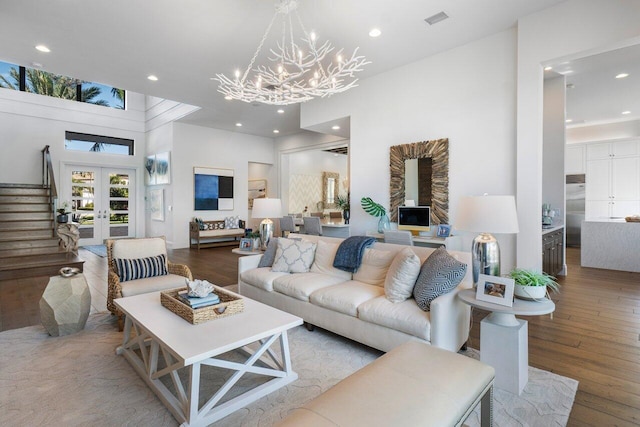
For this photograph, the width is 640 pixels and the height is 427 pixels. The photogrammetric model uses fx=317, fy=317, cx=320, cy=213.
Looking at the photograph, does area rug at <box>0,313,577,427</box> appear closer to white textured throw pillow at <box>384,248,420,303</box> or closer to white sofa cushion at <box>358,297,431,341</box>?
white sofa cushion at <box>358,297,431,341</box>

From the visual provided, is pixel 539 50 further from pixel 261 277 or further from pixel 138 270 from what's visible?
pixel 138 270

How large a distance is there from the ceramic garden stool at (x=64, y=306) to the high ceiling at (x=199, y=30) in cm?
294

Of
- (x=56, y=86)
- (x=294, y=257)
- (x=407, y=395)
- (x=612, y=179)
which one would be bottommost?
(x=407, y=395)

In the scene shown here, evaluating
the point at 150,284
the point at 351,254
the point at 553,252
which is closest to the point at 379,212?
the point at 351,254

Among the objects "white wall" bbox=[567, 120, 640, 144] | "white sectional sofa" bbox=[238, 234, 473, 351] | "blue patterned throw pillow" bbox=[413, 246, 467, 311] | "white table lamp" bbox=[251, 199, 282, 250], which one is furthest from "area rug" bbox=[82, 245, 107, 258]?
"white wall" bbox=[567, 120, 640, 144]

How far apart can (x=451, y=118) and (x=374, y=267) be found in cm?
275

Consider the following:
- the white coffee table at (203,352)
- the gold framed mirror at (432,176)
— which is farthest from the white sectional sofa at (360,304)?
the gold framed mirror at (432,176)

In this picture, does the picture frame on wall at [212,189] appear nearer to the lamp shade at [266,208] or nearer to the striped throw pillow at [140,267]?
the lamp shade at [266,208]

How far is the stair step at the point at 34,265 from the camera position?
5238mm

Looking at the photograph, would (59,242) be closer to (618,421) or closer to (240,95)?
(240,95)

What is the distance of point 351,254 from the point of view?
3.29 meters

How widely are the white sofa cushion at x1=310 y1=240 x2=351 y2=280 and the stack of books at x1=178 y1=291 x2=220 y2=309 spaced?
1.35 metres

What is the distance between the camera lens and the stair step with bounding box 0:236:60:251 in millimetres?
5719

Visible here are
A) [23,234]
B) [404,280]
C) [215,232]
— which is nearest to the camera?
[404,280]
